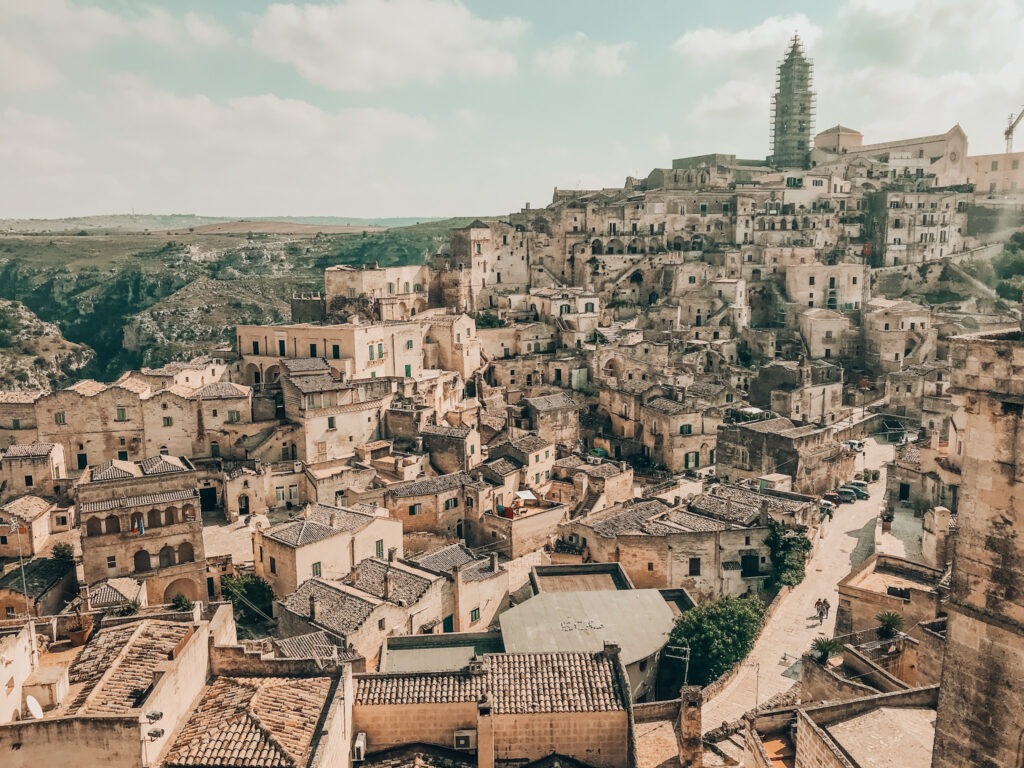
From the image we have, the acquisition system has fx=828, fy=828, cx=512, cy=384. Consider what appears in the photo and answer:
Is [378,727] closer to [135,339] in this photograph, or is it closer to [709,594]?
[709,594]

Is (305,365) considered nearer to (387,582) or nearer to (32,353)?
(387,582)

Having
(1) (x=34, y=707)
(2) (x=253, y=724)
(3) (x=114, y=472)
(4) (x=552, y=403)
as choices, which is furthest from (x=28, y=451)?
(2) (x=253, y=724)

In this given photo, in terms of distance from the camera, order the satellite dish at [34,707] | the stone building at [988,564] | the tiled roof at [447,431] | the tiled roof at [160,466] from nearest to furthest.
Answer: the stone building at [988,564]
the satellite dish at [34,707]
the tiled roof at [160,466]
the tiled roof at [447,431]


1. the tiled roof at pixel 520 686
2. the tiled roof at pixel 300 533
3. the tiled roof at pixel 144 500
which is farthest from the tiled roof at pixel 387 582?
the tiled roof at pixel 520 686

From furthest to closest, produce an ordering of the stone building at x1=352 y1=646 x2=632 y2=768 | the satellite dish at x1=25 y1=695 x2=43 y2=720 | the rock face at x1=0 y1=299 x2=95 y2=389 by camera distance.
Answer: the rock face at x1=0 y1=299 x2=95 y2=389, the stone building at x1=352 y1=646 x2=632 y2=768, the satellite dish at x1=25 y1=695 x2=43 y2=720

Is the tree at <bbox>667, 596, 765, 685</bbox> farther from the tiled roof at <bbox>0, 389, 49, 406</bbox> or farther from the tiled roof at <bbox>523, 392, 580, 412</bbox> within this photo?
the tiled roof at <bbox>0, 389, 49, 406</bbox>

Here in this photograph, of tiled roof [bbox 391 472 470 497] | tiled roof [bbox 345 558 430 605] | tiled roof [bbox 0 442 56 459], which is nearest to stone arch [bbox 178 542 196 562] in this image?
tiled roof [bbox 345 558 430 605]

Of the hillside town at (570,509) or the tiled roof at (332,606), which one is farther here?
the tiled roof at (332,606)

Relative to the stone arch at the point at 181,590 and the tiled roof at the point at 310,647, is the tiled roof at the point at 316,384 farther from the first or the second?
the tiled roof at the point at 310,647
